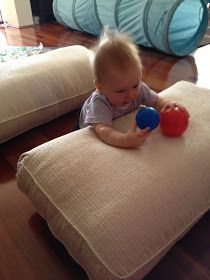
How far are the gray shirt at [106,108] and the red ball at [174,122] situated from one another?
165mm

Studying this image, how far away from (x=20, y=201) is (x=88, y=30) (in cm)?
221

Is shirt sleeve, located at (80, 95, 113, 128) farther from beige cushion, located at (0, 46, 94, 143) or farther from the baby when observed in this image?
beige cushion, located at (0, 46, 94, 143)

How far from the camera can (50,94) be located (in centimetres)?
132

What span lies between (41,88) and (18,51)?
146 cm

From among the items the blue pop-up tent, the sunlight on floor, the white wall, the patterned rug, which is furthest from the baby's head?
the white wall

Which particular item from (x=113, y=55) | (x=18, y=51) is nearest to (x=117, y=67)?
(x=113, y=55)

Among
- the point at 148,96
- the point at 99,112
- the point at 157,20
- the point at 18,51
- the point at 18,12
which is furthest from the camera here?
the point at 18,12

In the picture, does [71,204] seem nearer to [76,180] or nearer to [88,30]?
[76,180]

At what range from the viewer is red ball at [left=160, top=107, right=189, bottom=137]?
81 cm

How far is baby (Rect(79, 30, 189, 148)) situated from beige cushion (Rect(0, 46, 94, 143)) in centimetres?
43

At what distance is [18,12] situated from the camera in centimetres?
347

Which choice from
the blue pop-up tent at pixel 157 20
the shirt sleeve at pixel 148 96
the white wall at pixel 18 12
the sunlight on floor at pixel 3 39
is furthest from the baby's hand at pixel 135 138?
the white wall at pixel 18 12

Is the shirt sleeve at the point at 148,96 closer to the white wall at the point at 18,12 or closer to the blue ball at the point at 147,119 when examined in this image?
the blue ball at the point at 147,119

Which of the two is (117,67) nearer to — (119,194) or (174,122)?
(174,122)
